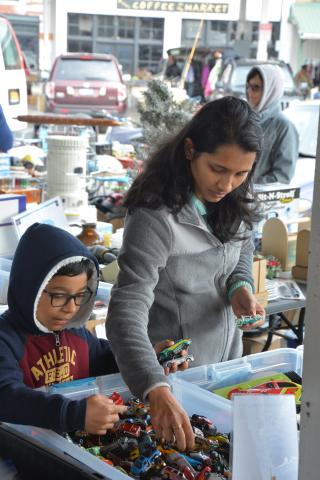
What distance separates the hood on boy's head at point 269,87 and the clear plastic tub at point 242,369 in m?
2.79

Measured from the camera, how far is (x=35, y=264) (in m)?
1.89

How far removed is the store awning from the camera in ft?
85.2

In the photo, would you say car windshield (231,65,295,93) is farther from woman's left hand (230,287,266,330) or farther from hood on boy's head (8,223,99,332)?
hood on boy's head (8,223,99,332)

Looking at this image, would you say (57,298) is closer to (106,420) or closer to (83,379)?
(83,379)

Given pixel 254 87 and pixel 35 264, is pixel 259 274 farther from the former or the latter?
pixel 254 87

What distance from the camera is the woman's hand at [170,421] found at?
149 centimetres

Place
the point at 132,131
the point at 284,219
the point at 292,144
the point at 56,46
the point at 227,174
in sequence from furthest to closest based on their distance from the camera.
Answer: the point at 56,46, the point at 132,131, the point at 292,144, the point at 284,219, the point at 227,174

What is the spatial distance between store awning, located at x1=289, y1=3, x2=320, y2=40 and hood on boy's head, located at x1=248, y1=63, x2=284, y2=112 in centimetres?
2206

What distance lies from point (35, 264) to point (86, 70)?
545 inches

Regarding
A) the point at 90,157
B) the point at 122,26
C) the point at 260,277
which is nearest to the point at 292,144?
the point at 260,277

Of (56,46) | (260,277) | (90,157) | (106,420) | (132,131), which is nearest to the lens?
(106,420)

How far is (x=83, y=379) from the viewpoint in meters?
1.94

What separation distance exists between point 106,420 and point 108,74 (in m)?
14.2

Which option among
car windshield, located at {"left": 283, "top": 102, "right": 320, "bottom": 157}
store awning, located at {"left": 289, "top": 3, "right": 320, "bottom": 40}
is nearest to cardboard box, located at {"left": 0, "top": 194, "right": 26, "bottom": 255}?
car windshield, located at {"left": 283, "top": 102, "right": 320, "bottom": 157}
